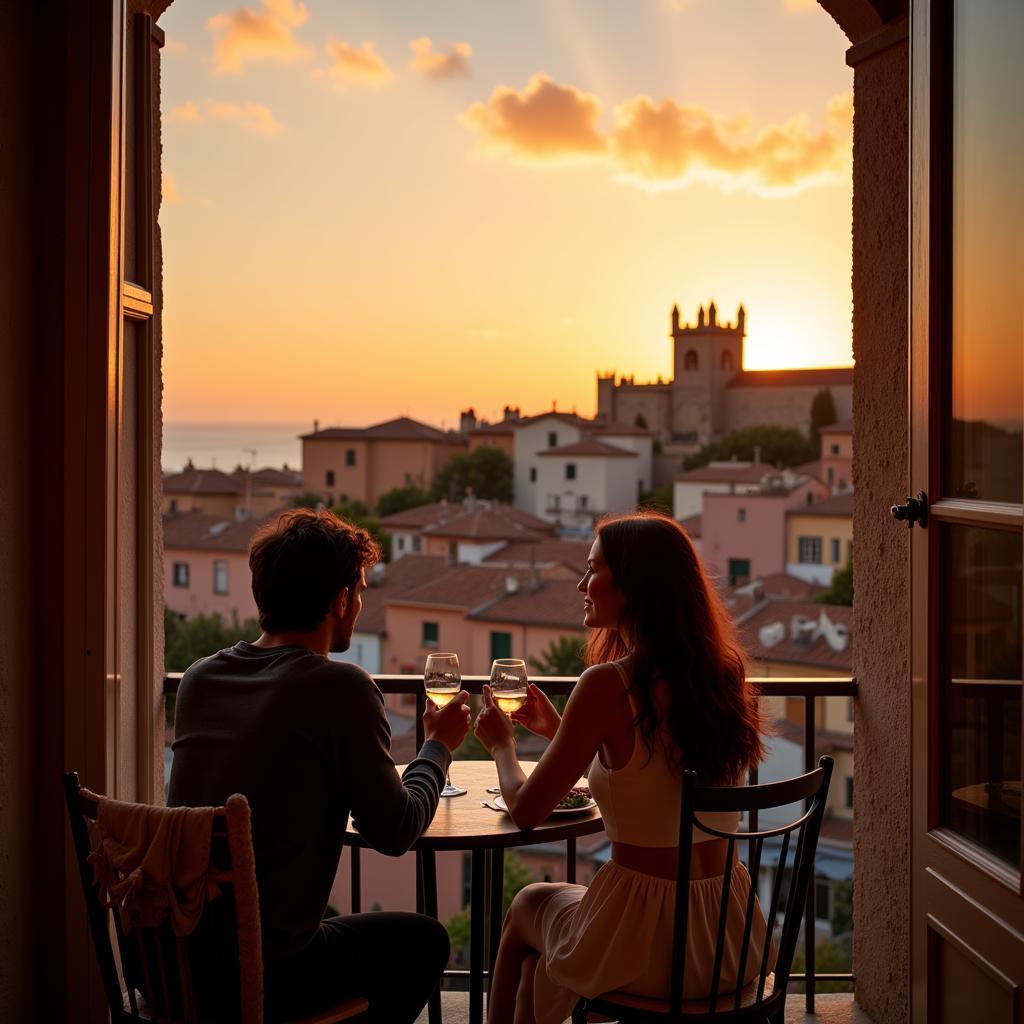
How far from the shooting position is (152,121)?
246cm

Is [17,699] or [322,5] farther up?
[322,5]

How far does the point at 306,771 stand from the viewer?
1.65 metres

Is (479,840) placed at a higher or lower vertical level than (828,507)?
lower

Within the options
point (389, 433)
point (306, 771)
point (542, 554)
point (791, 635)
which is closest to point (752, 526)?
point (542, 554)

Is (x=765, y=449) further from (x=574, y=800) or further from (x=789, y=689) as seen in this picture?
(x=574, y=800)

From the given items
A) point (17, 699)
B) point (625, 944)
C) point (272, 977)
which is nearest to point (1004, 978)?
point (625, 944)

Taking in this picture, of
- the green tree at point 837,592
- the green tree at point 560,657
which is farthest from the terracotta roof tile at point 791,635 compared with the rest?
the green tree at point 560,657

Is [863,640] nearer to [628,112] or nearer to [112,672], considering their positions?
[112,672]

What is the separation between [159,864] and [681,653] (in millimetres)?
834

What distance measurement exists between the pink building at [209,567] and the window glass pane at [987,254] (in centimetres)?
4331

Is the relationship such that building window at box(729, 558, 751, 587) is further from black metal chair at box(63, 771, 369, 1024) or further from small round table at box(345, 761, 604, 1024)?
black metal chair at box(63, 771, 369, 1024)

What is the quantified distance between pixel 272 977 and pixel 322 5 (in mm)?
59663

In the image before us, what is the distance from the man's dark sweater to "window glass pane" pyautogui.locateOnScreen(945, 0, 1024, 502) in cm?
102

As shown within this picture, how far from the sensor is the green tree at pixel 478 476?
2371 inches
